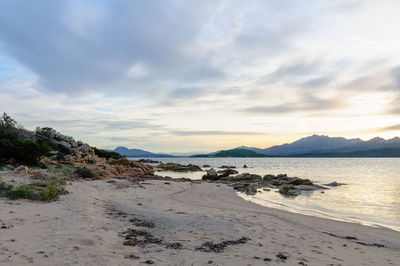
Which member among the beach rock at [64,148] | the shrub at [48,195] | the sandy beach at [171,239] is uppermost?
the beach rock at [64,148]

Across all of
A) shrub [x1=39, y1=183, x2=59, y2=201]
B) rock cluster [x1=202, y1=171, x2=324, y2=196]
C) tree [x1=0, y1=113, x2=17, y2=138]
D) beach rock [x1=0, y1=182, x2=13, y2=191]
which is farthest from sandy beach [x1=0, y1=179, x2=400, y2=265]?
tree [x1=0, y1=113, x2=17, y2=138]

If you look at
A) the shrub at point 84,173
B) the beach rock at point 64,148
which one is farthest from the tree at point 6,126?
A: the shrub at point 84,173

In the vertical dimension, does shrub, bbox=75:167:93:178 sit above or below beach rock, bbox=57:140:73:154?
below

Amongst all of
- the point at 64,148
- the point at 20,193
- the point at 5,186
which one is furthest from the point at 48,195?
the point at 64,148

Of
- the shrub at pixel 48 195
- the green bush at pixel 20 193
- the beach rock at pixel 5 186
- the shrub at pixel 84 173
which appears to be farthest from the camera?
the shrub at pixel 84 173

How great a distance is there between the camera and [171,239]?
6879mm

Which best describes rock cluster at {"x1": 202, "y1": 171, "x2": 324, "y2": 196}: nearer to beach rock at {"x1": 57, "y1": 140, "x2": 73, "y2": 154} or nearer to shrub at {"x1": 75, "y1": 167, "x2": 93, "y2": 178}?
shrub at {"x1": 75, "y1": 167, "x2": 93, "y2": 178}

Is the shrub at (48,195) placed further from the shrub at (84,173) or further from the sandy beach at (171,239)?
the shrub at (84,173)

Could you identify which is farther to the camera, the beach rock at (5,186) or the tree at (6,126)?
the tree at (6,126)

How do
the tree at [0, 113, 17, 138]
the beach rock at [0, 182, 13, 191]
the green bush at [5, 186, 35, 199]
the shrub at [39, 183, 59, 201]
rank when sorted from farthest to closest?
the tree at [0, 113, 17, 138]
the beach rock at [0, 182, 13, 191]
the shrub at [39, 183, 59, 201]
the green bush at [5, 186, 35, 199]

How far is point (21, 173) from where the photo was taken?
1443 centimetres

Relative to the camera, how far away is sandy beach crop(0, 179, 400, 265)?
5258 millimetres

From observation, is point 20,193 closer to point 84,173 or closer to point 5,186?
point 5,186

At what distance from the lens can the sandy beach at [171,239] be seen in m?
5.26
